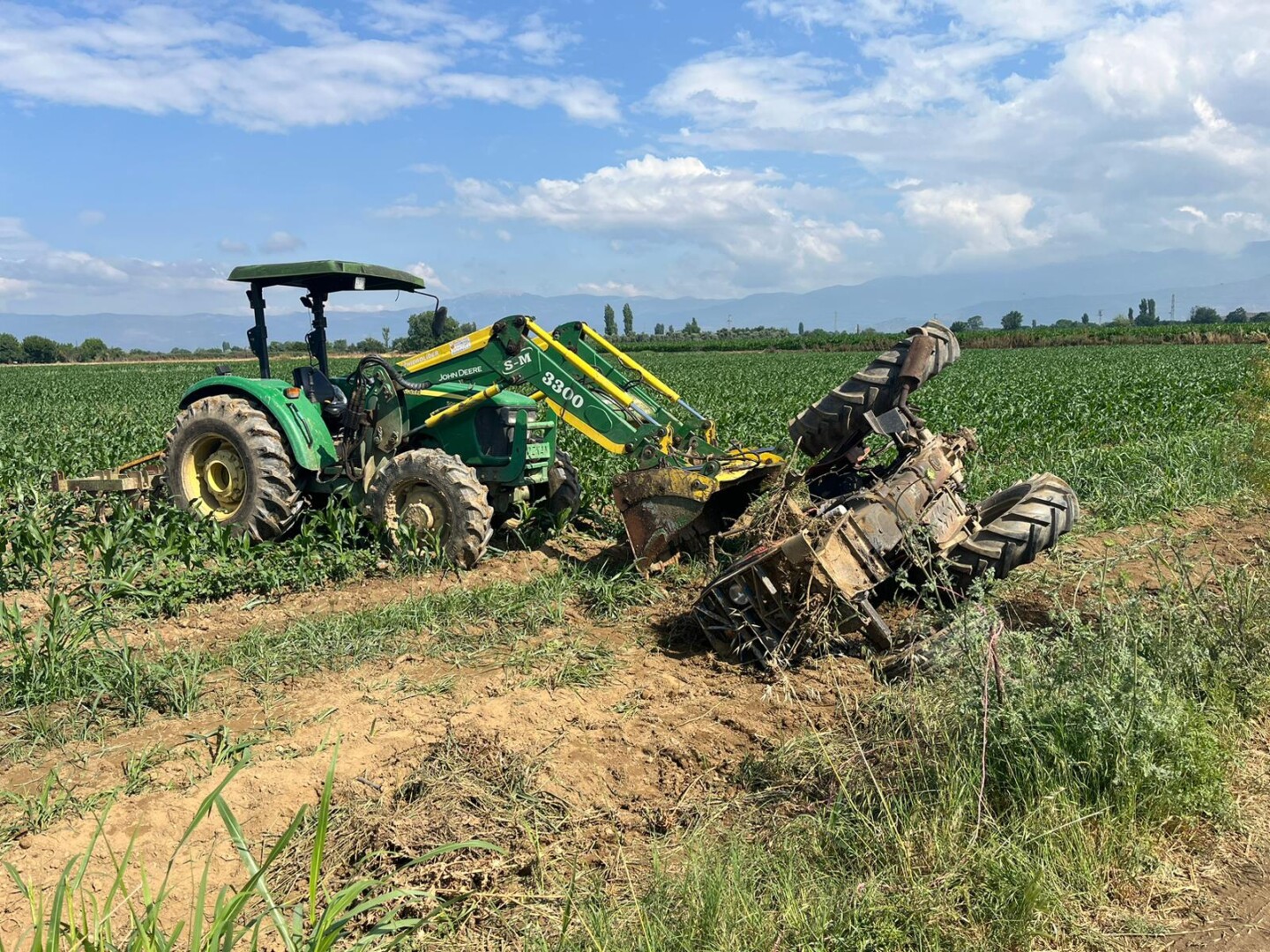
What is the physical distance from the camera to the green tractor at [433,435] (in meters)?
7.02

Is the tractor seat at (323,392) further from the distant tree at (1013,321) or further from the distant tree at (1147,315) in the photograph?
the distant tree at (1147,315)

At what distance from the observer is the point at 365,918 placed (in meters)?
3.03

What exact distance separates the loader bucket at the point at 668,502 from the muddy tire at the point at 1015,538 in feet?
5.76

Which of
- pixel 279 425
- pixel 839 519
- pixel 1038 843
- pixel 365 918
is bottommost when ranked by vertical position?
pixel 365 918

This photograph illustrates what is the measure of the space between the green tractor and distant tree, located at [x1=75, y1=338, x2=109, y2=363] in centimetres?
7426

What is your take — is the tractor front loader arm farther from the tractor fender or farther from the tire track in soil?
the tire track in soil

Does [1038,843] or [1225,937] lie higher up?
[1038,843]

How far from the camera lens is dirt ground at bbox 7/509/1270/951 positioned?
331 cm

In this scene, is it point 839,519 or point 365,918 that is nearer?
point 365,918

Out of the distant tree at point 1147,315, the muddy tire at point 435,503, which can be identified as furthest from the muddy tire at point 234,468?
the distant tree at point 1147,315

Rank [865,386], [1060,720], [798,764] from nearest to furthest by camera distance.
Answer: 1. [1060,720]
2. [798,764]
3. [865,386]

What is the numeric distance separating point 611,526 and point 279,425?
125 inches

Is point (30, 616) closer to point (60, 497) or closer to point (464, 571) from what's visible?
point (60, 497)


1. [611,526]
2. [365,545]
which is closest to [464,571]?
[365,545]
